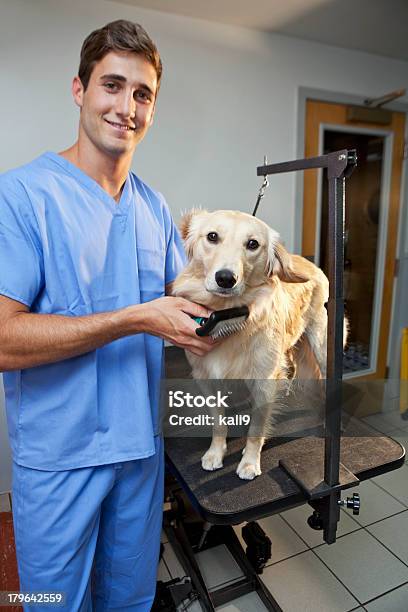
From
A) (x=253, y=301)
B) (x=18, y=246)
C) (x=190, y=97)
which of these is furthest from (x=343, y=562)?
(x=190, y=97)

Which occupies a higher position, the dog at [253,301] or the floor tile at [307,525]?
the dog at [253,301]

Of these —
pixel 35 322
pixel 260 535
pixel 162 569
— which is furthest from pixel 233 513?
pixel 162 569

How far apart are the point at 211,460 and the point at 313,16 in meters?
1.85

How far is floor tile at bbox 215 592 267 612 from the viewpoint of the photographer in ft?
4.76

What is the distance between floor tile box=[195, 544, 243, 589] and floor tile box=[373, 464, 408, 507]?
639mm

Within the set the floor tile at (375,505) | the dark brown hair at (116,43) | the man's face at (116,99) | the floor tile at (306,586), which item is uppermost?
the dark brown hair at (116,43)

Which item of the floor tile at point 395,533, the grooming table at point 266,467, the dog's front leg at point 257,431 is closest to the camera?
the grooming table at point 266,467

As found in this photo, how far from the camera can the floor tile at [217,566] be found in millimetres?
1557

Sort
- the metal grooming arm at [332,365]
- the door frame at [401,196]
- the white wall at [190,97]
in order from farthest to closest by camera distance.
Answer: the door frame at [401,196]
the white wall at [190,97]
the metal grooming arm at [332,365]

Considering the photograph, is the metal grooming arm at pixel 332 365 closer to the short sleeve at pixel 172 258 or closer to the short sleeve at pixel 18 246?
the short sleeve at pixel 172 258

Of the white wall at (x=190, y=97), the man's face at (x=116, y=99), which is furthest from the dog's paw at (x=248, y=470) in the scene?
the white wall at (x=190, y=97)

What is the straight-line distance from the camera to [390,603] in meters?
1.39

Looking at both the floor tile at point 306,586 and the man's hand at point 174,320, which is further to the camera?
the floor tile at point 306,586

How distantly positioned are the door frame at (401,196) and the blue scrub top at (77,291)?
1158mm
